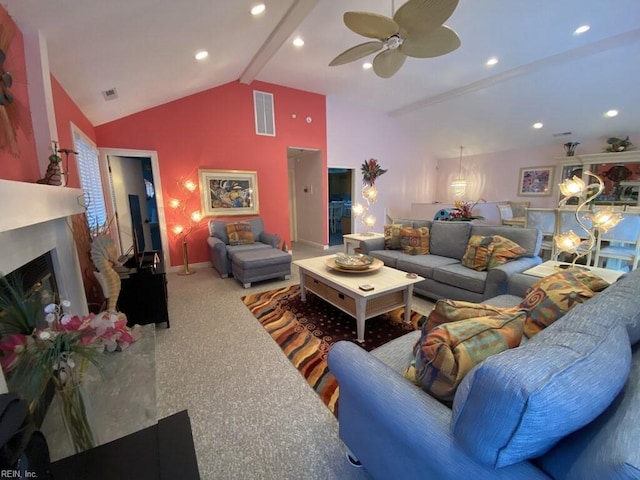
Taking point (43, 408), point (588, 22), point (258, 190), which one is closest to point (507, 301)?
point (43, 408)

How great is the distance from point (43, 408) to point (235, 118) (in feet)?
15.0

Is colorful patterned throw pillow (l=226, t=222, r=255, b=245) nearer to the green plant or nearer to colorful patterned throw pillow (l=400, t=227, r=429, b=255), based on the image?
colorful patterned throw pillow (l=400, t=227, r=429, b=255)

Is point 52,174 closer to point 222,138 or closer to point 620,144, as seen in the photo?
point 222,138

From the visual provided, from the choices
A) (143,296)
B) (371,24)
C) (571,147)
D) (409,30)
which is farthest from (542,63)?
(143,296)

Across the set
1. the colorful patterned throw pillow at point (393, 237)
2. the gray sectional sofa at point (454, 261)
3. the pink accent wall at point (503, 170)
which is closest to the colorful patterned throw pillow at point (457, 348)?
the gray sectional sofa at point (454, 261)

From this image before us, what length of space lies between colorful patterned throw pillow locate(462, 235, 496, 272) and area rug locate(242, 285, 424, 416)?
0.81 m

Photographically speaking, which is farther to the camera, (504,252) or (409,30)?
(504,252)

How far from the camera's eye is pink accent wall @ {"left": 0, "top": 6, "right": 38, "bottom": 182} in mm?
1441

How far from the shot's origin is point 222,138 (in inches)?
182

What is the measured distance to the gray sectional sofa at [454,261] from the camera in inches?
101

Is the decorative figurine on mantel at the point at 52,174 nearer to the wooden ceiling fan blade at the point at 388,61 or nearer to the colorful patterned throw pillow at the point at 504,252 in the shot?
the wooden ceiling fan blade at the point at 388,61

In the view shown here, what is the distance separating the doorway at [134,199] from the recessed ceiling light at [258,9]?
266cm

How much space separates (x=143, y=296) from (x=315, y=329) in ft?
5.42

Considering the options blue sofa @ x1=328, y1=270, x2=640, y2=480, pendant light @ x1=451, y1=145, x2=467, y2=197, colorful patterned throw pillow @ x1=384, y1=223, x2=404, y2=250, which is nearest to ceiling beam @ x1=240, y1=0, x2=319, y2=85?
Result: colorful patterned throw pillow @ x1=384, y1=223, x2=404, y2=250
